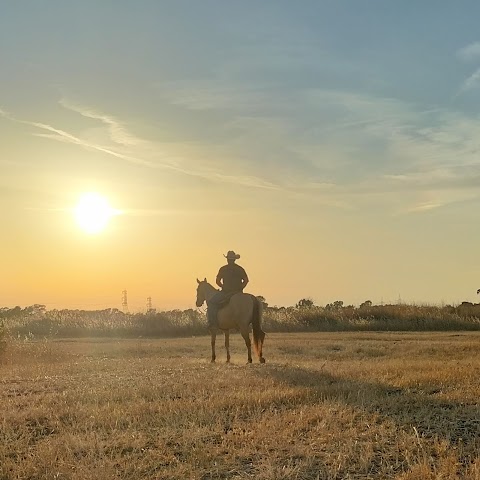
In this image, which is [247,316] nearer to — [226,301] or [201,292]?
[226,301]

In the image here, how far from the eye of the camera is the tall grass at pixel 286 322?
1352 inches

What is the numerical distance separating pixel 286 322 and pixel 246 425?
28.4 m

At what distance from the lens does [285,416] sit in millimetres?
8617

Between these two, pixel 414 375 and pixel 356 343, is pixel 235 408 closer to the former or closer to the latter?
pixel 414 375

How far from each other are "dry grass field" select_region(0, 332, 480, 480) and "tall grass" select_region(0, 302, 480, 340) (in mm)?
21129

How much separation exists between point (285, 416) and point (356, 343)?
15329mm

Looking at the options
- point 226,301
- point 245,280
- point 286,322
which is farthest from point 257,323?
point 286,322

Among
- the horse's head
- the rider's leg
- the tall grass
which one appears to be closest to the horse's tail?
the rider's leg

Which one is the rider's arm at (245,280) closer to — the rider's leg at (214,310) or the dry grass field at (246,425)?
the rider's leg at (214,310)

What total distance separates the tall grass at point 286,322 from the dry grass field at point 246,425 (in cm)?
2113

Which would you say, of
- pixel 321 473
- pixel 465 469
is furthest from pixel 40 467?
pixel 465 469

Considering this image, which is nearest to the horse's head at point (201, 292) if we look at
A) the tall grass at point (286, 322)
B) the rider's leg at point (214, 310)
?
the rider's leg at point (214, 310)

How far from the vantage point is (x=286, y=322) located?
3647 cm

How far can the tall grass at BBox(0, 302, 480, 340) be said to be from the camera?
34.3 m
